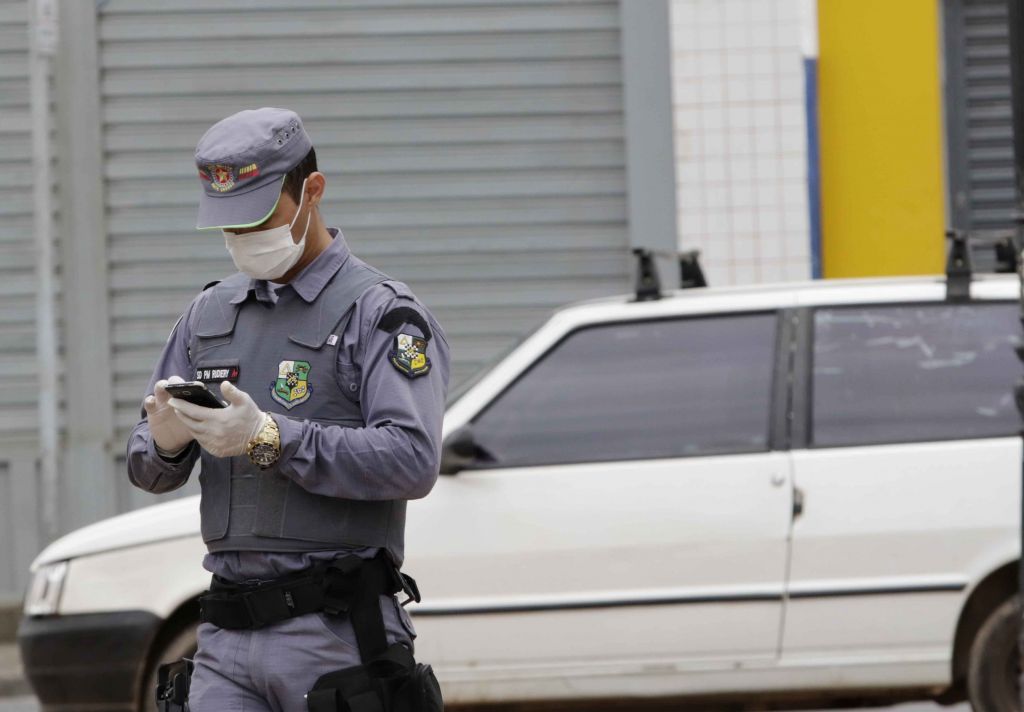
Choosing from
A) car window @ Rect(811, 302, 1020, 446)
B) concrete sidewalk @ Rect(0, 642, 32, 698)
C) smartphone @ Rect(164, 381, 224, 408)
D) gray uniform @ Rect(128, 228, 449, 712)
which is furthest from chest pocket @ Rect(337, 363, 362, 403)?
concrete sidewalk @ Rect(0, 642, 32, 698)

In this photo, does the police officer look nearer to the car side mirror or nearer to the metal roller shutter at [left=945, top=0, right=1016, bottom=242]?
the car side mirror

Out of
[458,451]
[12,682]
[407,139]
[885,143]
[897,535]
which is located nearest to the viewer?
[897,535]

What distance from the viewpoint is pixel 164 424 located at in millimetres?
2713

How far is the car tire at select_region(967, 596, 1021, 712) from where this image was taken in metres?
5.35

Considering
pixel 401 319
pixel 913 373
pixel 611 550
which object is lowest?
pixel 611 550

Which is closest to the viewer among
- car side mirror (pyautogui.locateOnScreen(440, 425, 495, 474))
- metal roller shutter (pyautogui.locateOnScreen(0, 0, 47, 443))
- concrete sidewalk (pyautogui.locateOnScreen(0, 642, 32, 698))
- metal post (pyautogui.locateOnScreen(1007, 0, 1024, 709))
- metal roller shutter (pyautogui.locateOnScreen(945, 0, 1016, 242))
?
metal post (pyautogui.locateOnScreen(1007, 0, 1024, 709))

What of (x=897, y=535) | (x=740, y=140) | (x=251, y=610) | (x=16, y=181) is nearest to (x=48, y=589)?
(x=897, y=535)

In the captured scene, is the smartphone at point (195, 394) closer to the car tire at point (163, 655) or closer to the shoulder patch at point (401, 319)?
the shoulder patch at point (401, 319)

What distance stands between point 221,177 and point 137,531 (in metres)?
3.08

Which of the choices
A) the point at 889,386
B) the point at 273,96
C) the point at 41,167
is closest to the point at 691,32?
the point at 273,96

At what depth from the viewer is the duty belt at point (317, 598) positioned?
2.72 meters

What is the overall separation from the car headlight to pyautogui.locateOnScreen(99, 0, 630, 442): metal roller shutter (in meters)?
4.08

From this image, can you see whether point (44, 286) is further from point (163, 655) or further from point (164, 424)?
point (164, 424)

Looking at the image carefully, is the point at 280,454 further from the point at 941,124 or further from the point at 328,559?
the point at 941,124
